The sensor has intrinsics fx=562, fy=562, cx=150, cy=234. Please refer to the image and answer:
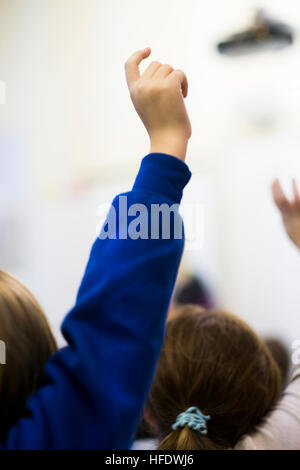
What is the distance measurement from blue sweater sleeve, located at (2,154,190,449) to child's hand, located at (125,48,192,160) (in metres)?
0.04

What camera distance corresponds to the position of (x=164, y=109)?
42cm

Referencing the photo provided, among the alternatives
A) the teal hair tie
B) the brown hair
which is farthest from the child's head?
the brown hair

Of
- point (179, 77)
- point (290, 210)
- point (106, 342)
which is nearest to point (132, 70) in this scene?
point (179, 77)

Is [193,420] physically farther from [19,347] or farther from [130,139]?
[130,139]

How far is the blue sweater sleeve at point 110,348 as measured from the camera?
13.4 inches

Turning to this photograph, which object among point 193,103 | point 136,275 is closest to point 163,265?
point 136,275

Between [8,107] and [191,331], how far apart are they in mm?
1755

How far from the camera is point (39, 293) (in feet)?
6.89

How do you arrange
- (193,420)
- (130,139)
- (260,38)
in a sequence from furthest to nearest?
(130,139)
(260,38)
(193,420)

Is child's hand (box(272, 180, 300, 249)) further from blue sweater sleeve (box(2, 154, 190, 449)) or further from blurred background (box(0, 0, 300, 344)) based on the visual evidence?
blurred background (box(0, 0, 300, 344))

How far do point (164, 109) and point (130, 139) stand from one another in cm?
177

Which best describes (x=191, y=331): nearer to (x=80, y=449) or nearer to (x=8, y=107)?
(x=80, y=449)

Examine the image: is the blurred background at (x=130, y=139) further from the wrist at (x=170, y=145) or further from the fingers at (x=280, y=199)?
the wrist at (x=170, y=145)
